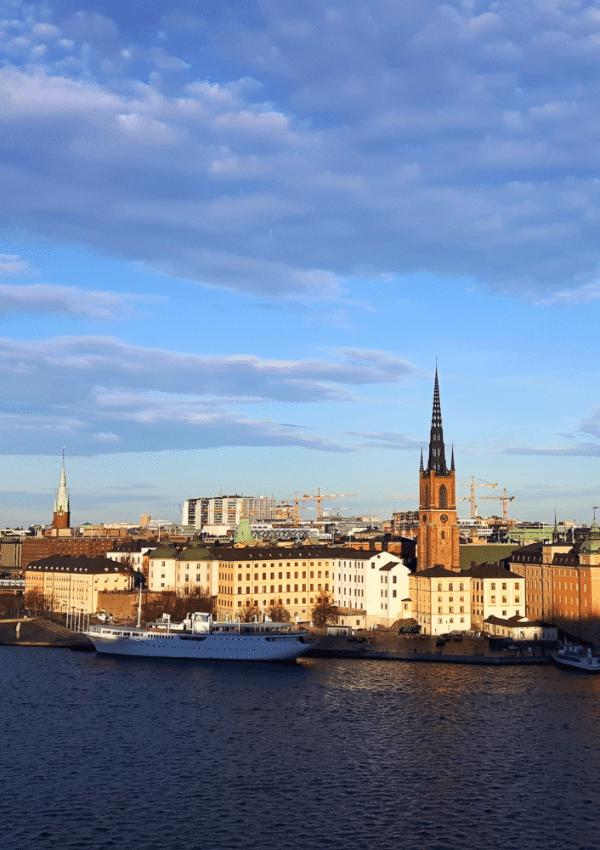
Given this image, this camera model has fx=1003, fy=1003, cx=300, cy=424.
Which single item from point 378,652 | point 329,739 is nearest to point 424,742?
point 329,739

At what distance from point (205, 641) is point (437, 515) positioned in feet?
123

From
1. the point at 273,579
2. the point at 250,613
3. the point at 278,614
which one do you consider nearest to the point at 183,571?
the point at 273,579

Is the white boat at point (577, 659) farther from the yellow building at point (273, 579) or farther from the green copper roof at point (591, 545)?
the yellow building at point (273, 579)

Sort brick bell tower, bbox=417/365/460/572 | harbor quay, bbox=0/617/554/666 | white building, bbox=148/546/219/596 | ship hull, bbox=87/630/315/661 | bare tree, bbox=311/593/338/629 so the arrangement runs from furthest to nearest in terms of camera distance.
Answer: white building, bbox=148/546/219/596 → brick bell tower, bbox=417/365/460/572 → bare tree, bbox=311/593/338/629 → ship hull, bbox=87/630/315/661 → harbor quay, bbox=0/617/554/666

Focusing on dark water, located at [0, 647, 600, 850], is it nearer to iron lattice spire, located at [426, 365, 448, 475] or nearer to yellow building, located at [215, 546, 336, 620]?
yellow building, located at [215, 546, 336, 620]

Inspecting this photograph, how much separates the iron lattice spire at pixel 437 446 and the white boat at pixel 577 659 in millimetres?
36008

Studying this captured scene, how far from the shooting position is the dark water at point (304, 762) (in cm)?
4428

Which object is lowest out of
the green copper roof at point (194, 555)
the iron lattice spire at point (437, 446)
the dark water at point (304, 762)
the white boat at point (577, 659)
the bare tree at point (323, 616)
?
the dark water at point (304, 762)

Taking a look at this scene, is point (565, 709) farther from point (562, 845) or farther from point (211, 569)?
point (211, 569)

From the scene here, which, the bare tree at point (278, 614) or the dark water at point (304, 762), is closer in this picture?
the dark water at point (304, 762)

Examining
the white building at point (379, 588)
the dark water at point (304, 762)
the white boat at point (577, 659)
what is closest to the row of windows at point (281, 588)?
the white building at point (379, 588)

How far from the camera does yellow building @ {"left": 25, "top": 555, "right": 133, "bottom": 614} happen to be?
140m

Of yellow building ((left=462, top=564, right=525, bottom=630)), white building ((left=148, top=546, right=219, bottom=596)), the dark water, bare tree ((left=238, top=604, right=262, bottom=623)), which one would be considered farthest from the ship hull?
white building ((left=148, top=546, right=219, bottom=596))

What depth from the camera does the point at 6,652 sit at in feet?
350
